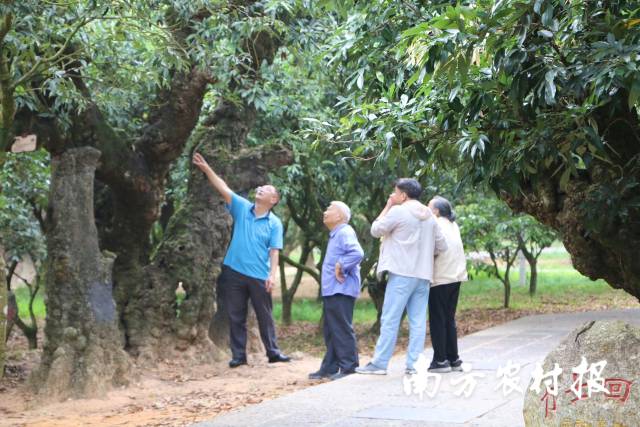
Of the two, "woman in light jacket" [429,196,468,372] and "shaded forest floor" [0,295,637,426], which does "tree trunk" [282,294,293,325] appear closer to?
"shaded forest floor" [0,295,637,426]

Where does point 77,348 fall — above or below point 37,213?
below

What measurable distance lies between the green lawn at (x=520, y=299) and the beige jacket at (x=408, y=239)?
9.96m

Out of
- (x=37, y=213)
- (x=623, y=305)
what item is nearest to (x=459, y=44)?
(x=37, y=213)

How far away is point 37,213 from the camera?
14.4 m

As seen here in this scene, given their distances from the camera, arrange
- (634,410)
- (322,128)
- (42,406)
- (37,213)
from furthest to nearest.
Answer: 1. (37,213)
2. (42,406)
3. (322,128)
4. (634,410)

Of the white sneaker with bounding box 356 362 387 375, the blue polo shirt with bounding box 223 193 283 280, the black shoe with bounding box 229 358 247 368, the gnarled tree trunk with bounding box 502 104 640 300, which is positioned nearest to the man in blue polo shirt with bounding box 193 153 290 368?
the blue polo shirt with bounding box 223 193 283 280

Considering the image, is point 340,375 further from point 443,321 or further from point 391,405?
point 391,405

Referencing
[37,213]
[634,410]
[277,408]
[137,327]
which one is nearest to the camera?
[634,410]

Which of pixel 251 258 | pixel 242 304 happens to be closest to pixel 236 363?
pixel 242 304

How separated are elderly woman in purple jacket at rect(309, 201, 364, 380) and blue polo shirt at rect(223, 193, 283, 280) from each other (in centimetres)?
120

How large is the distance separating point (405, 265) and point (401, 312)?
0.46 meters

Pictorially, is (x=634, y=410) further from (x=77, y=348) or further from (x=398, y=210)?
(x=77, y=348)

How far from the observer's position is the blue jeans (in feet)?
28.3

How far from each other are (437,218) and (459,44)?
5614 millimetres
